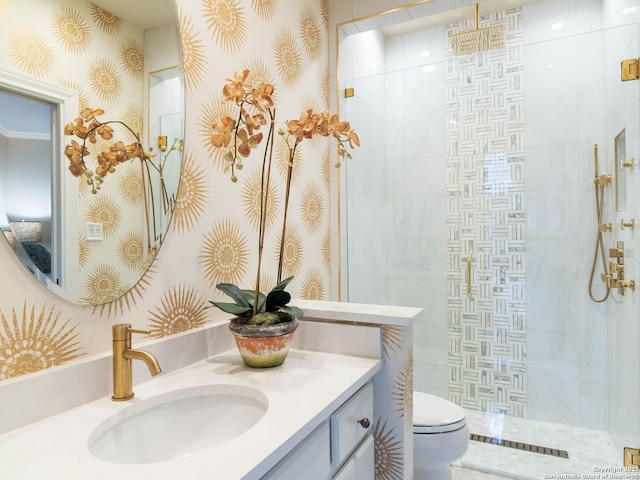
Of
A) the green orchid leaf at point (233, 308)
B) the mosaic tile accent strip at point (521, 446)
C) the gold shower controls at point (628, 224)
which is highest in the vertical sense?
the gold shower controls at point (628, 224)

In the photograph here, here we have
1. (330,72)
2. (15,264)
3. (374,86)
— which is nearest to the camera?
(15,264)

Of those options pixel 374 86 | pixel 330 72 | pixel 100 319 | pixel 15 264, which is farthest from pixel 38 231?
pixel 374 86

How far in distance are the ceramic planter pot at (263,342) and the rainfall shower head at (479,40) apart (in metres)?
2.16

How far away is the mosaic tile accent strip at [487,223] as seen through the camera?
2432 millimetres

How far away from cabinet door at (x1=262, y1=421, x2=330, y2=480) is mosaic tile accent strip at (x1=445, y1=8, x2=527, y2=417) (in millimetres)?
1792

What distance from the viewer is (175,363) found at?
3.80ft

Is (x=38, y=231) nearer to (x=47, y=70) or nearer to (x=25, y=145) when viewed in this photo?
(x=25, y=145)

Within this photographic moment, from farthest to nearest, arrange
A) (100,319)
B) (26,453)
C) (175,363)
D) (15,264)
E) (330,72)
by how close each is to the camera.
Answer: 1. (330,72)
2. (175,363)
3. (100,319)
4. (15,264)
5. (26,453)

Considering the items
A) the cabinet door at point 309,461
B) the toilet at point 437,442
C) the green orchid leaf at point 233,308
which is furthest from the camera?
the toilet at point 437,442

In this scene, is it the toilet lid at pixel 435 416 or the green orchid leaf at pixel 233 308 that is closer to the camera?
the green orchid leaf at pixel 233 308

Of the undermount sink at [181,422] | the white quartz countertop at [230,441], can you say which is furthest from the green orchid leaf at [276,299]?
the undermount sink at [181,422]

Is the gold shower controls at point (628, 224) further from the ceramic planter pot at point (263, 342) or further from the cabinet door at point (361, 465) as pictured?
the ceramic planter pot at point (263, 342)

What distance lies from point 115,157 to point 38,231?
0.26 metres

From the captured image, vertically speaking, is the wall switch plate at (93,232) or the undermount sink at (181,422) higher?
the wall switch plate at (93,232)
